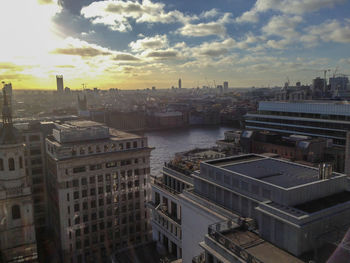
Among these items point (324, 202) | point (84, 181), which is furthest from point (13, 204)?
point (324, 202)

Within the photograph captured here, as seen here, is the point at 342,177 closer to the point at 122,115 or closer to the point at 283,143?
the point at 283,143

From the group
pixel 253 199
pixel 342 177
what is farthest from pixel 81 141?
pixel 342 177

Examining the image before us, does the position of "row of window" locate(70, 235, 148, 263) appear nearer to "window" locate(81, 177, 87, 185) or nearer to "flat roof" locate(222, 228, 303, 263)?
"window" locate(81, 177, 87, 185)

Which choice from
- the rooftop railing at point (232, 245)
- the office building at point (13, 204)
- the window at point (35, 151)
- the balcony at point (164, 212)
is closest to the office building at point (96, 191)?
the window at point (35, 151)

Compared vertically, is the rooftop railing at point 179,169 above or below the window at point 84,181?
above

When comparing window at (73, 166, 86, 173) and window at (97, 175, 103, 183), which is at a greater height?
window at (73, 166, 86, 173)

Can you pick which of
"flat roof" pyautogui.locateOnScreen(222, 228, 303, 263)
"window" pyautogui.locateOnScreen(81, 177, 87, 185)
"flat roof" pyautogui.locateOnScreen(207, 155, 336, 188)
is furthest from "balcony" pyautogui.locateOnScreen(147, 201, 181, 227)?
"flat roof" pyautogui.locateOnScreen(222, 228, 303, 263)

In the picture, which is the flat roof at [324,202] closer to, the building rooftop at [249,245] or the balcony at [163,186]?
the building rooftop at [249,245]
